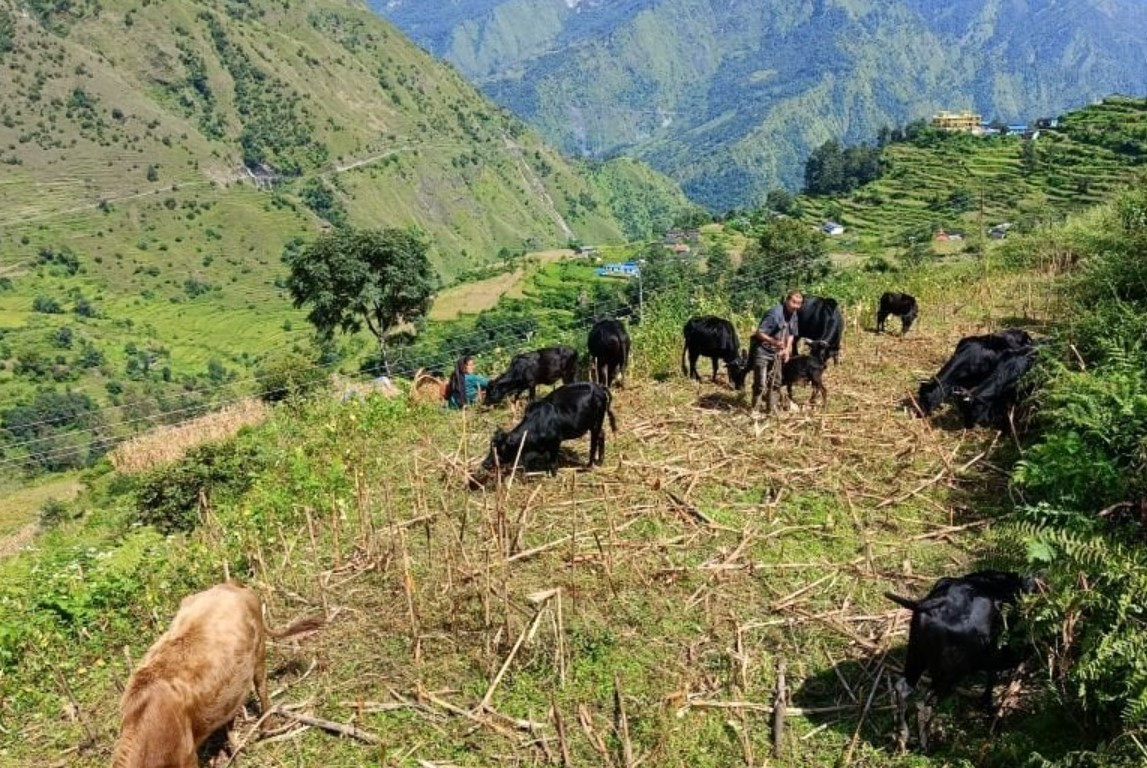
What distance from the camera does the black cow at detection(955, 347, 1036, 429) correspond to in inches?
405

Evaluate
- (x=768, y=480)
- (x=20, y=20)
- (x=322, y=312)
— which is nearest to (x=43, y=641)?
(x=768, y=480)

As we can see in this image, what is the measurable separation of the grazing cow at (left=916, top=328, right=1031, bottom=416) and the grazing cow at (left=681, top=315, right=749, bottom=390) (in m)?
2.66

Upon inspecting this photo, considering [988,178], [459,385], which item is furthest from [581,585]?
[988,178]

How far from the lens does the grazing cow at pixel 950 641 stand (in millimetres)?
5137

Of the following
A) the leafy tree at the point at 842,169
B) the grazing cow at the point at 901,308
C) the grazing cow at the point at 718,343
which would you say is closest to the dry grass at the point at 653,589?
the grazing cow at the point at 718,343

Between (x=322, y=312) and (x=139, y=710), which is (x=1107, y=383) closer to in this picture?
(x=139, y=710)

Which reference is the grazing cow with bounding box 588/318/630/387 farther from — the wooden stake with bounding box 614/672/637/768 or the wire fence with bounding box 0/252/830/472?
the wooden stake with bounding box 614/672/637/768

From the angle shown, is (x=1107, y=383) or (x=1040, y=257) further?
(x=1040, y=257)

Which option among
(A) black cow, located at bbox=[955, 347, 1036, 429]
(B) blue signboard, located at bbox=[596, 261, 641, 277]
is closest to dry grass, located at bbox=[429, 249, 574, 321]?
(B) blue signboard, located at bbox=[596, 261, 641, 277]

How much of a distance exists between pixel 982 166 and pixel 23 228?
125 m

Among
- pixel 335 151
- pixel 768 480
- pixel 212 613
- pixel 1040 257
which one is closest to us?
pixel 212 613

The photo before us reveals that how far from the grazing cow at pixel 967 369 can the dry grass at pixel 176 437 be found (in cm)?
1388

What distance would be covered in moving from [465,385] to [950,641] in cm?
924

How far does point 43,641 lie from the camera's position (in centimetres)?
670
